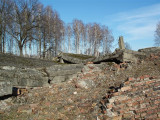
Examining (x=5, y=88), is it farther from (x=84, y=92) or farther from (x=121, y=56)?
(x=121, y=56)

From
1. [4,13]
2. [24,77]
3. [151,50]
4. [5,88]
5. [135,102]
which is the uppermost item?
[4,13]

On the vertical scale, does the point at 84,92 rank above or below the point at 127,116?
above

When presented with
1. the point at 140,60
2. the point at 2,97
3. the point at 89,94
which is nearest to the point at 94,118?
the point at 89,94

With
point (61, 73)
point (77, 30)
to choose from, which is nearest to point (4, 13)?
point (77, 30)

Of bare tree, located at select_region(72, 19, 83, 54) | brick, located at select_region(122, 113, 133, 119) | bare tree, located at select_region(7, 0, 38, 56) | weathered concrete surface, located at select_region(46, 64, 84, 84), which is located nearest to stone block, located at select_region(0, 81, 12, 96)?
weathered concrete surface, located at select_region(46, 64, 84, 84)

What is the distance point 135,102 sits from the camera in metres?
3.54

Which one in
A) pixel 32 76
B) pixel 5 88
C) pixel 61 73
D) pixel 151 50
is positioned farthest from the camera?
pixel 151 50

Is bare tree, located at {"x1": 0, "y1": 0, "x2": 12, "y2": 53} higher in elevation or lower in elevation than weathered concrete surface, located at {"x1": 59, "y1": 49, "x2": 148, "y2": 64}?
higher

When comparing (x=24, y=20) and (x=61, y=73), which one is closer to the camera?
(x=61, y=73)

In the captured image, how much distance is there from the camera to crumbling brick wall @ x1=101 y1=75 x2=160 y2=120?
10.7 feet

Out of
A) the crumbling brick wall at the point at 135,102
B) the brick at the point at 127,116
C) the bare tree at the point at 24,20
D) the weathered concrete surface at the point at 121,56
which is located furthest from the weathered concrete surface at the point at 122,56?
the bare tree at the point at 24,20

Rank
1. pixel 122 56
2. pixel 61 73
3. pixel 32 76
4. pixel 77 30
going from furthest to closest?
pixel 77 30 < pixel 122 56 < pixel 61 73 < pixel 32 76

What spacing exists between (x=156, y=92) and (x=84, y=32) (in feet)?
106

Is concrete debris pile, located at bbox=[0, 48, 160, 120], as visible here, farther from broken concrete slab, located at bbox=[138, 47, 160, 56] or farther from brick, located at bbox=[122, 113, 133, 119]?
broken concrete slab, located at bbox=[138, 47, 160, 56]
